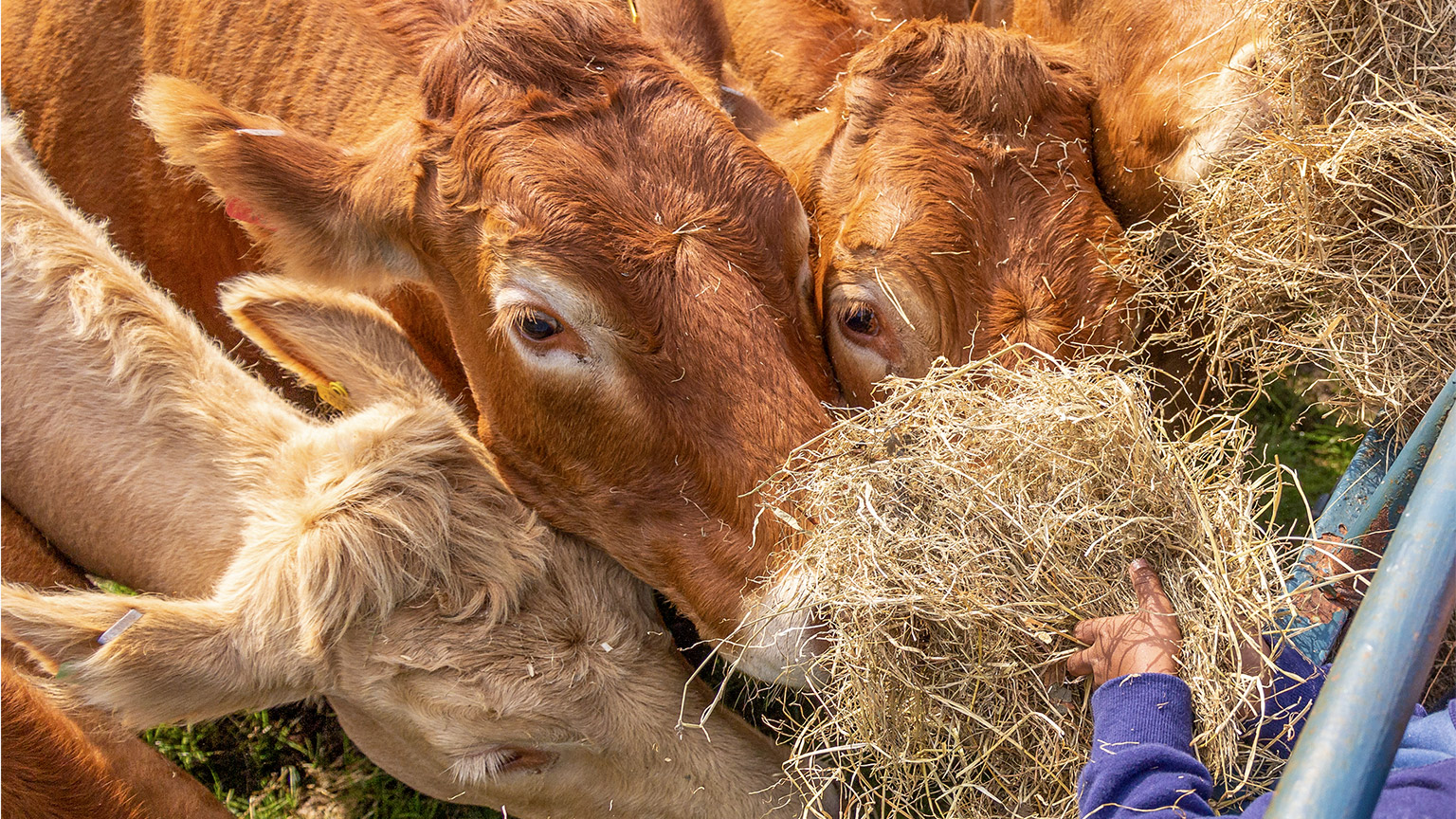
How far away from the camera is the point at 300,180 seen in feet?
9.18

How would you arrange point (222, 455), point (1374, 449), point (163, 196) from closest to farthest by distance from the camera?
point (1374, 449), point (222, 455), point (163, 196)

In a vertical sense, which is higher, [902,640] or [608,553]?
[902,640]

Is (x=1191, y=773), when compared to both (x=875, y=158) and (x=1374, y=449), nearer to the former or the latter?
(x=1374, y=449)

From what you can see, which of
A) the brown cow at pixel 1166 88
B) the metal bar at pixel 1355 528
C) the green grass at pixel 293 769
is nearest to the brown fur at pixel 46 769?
the green grass at pixel 293 769

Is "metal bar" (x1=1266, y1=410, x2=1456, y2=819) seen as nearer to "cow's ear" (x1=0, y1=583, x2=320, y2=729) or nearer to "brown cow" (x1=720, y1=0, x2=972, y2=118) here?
"cow's ear" (x1=0, y1=583, x2=320, y2=729)

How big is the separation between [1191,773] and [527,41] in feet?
7.47

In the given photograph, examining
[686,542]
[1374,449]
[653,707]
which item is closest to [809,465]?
[686,542]

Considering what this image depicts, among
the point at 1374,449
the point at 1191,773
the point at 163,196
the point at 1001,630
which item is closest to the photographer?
the point at 1191,773

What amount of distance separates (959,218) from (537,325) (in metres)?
1.21

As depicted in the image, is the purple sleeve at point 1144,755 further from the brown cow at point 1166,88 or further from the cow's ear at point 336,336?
the cow's ear at point 336,336

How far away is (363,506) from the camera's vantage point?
255 centimetres

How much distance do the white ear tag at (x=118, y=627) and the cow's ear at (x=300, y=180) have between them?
3.52 ft

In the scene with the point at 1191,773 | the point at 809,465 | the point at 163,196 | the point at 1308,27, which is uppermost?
the point at 1308,27

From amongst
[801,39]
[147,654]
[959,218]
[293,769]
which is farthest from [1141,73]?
[293,769]
